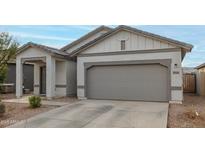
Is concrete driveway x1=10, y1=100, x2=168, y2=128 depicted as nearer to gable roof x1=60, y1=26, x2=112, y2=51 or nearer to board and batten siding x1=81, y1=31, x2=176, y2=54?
board and batten siding x1=81, y1=31, x2=176, y2=54

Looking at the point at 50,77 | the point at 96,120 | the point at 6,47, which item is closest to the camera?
the point at 96,120

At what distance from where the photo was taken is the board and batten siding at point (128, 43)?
11298 mm

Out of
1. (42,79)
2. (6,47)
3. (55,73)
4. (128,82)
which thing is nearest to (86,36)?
(55,73)

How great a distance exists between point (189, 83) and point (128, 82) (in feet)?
30.5

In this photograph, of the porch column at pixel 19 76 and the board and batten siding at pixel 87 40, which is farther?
the board and batten siding at pixel 87 40

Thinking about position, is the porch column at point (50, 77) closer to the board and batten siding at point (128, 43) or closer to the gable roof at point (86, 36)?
the board and batten siding at point (128, 43)

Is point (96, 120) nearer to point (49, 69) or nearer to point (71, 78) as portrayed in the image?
point (49, 69)

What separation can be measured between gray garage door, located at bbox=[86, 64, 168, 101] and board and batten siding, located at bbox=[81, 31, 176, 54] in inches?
43.6

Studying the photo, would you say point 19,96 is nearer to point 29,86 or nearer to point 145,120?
point 29,86

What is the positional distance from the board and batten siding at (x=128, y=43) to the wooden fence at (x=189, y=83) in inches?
343

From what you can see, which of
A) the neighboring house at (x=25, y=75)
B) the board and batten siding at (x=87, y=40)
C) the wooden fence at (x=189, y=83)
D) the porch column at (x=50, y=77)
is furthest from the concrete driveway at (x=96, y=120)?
the neighboring house at (x=25, y=75)

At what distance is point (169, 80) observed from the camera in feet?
36.2

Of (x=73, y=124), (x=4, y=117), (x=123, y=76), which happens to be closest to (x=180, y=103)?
(x=123, y=76)

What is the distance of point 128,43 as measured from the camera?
11891 millimetres
